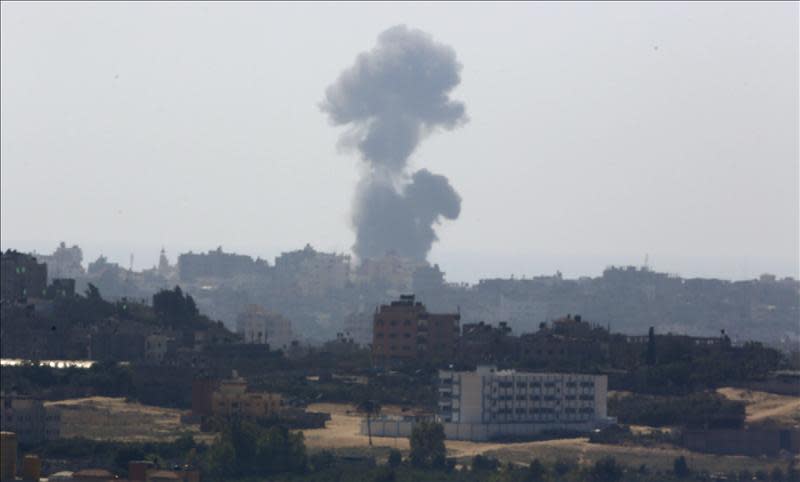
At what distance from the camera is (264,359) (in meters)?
115

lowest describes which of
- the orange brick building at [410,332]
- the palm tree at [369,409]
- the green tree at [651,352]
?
the palm tree at [369,409]

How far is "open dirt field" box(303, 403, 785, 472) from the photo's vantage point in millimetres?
79000

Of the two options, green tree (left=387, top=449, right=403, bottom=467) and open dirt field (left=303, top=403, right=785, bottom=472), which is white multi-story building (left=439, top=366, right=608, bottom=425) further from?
green tree (left=387, top=449, right=403, bottom=467)

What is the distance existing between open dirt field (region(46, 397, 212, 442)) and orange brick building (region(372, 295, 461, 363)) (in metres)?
25.0

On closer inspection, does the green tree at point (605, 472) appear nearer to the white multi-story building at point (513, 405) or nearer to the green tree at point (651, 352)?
the white multi-story building at point (513, 405)

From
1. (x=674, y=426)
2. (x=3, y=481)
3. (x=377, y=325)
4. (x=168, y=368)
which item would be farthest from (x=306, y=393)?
(x=3, y=481)

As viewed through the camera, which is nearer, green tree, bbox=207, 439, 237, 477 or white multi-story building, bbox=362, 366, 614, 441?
green tree, bbox=207, 439, 237, 477

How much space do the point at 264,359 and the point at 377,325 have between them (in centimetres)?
802

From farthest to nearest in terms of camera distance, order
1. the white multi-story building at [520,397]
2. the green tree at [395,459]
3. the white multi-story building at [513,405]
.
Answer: the white multi-story building at [520,397] → the white multi-story building at [513,405] → the green tree at [395,459]

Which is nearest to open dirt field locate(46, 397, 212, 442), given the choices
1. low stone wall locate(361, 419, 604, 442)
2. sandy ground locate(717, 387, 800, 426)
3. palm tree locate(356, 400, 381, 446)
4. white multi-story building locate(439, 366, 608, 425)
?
palm tree locate(356, 400, 381, 446)

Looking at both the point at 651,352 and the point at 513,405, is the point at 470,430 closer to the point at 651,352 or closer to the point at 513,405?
the point at 513,405

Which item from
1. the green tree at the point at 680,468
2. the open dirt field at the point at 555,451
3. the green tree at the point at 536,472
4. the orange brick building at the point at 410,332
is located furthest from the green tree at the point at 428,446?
the orange brick building at the point at 410,332

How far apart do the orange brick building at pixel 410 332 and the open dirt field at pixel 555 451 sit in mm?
33400

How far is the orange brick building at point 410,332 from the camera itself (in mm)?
119938
